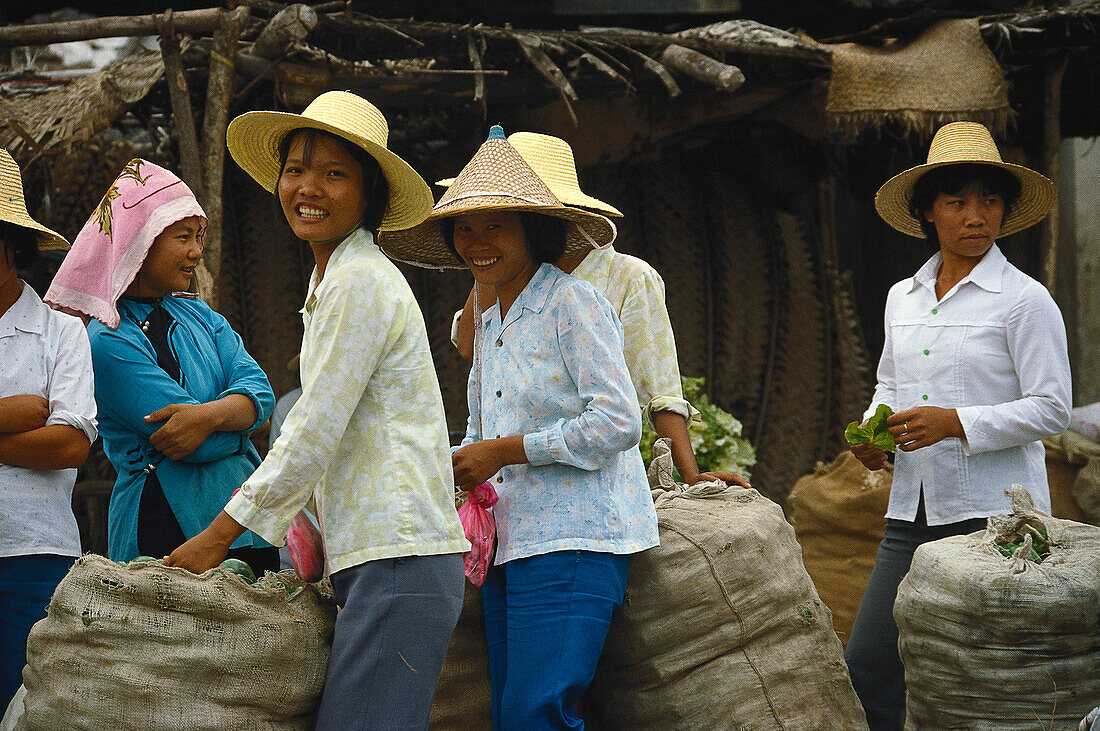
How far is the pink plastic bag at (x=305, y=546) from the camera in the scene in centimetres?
244

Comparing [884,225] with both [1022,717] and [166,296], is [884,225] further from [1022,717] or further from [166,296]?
[166,296]

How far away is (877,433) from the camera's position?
11.1 ft

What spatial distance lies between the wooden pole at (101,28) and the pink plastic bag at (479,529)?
291 centimetres

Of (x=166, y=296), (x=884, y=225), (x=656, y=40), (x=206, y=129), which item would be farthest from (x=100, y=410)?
(x=884, y=225)

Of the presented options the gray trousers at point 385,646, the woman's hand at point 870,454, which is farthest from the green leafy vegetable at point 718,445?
the gray trousers at point 385,646

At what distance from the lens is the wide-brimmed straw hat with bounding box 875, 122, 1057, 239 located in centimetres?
341

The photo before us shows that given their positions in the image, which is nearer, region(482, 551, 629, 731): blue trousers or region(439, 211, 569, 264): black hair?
region(482, 551, 629, 731): blue trousers

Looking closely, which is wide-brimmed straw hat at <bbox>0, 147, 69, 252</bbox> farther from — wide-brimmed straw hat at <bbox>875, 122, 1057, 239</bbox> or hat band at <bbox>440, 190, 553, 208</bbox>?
wide-brimmed straw hat at <bbox>875, 122, 1057, 239</bbox>

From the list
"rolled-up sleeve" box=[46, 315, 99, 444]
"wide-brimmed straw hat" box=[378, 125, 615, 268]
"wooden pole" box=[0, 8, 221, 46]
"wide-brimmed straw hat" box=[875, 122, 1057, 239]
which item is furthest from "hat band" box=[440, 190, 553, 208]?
"wooden pole" box=[0, 8, 221, 46]

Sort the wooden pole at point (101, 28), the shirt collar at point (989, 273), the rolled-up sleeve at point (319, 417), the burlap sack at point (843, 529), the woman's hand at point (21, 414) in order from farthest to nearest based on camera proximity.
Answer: the burlap sack at point (843, 529) < the wooden pole at point (101, 28) < the shirt collar at point (989, 273) < the woman's hand at point (21, 414) < the rolled-up sleeve at point (319, 417)

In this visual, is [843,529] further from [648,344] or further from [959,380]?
[648,344]

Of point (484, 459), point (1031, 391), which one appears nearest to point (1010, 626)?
point (1031, 391)

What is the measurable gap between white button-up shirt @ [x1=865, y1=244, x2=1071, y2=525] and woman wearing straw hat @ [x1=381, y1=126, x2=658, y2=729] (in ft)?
3.51

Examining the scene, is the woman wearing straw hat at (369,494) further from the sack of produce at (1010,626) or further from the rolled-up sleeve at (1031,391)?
the rolled-up sleeve at (1031,391)
